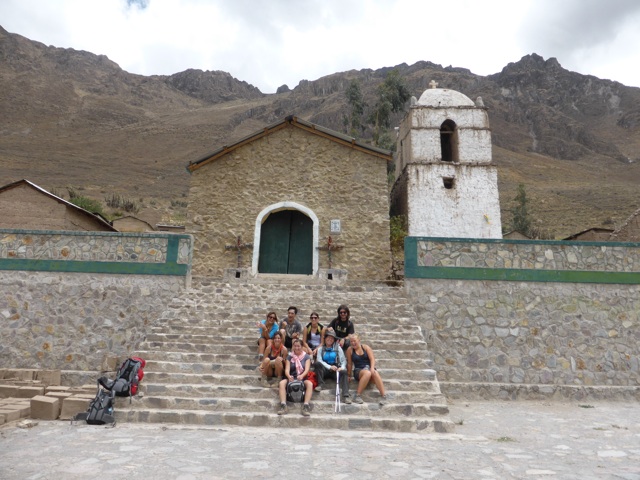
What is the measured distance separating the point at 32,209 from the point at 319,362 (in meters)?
12.9

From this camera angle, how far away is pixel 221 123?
306 feet

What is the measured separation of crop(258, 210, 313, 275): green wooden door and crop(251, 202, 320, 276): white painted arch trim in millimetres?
285

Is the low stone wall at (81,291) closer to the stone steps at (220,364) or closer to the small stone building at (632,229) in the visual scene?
the stone steps at (220,364)

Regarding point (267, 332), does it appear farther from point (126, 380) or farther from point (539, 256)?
point (539, 256)

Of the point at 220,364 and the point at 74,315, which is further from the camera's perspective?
the point at 74,315

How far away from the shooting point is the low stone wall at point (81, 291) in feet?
29.2

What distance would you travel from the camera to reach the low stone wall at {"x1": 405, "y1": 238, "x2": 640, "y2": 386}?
843cm

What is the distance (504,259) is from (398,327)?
8.80 feet

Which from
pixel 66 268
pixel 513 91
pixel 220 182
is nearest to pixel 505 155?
pixel 513 91

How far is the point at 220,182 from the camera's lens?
1316cm

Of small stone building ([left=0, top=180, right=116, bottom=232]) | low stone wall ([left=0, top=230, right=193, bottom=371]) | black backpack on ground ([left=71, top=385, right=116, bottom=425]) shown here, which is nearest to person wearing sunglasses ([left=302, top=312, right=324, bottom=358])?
black backpack on ground ([left=71, top=385, right=116, bottom=425])

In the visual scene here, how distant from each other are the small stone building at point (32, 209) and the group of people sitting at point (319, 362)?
1106 cm

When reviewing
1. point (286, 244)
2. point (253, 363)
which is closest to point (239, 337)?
point (253, 363)

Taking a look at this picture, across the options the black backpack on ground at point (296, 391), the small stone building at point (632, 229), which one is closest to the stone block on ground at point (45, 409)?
the black backpack on ground at point (296, 391)
